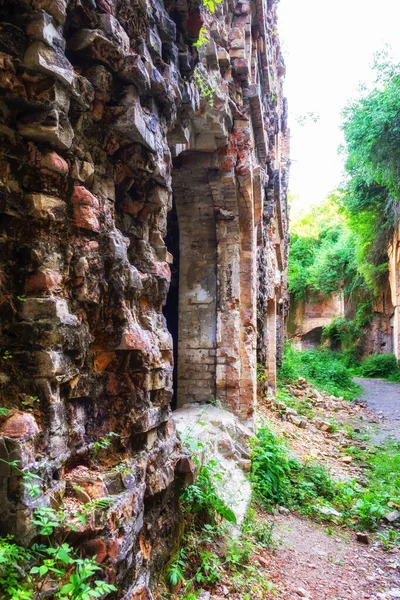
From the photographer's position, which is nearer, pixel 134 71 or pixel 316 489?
pixel 134 71

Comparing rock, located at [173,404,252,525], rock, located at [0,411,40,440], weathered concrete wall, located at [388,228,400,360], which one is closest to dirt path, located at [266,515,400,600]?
rock, located at [173,404,252,525]

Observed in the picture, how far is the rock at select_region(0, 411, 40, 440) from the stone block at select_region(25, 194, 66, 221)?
0.93 m

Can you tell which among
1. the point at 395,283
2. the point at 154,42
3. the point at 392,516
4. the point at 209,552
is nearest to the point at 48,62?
the point at 154,42

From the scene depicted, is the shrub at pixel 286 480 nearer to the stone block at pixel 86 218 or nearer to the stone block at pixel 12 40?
the stone block at pixel 86 218

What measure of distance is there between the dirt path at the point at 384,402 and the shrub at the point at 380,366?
88 centimetres

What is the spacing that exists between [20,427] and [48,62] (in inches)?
65.2

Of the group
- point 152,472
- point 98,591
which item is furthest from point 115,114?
point 98,591

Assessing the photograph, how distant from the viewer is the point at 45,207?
2164 millimetres

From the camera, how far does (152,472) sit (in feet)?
9.16

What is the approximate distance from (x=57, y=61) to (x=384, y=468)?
284 inches

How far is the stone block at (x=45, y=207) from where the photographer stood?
2137mm

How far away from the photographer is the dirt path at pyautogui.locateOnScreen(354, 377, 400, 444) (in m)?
9.92

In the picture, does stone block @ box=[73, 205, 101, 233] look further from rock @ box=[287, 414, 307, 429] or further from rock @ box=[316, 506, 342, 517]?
rock @ box=[287, 414, 307, 429]

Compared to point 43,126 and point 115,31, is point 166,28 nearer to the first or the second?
point 115,31
